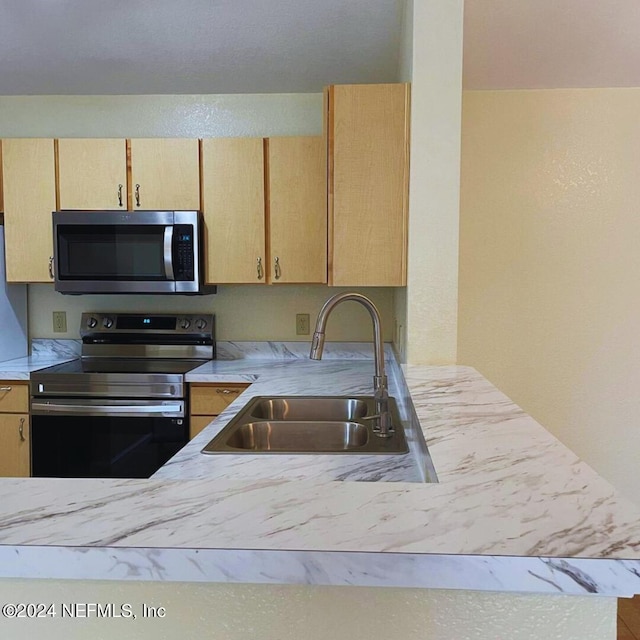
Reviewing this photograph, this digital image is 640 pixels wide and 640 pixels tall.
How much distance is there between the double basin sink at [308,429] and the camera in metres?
1.34

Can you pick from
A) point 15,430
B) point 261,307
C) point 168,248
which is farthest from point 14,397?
point 261,307

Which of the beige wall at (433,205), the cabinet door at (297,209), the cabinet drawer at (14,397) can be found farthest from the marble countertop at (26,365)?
the beige wall at (433,205)

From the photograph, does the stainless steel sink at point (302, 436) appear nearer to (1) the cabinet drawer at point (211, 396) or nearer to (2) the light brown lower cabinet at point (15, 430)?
(1) the cabinet drawer at point (211, 396)

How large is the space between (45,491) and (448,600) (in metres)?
0.52

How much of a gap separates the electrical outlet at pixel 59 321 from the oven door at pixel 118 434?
730 mm

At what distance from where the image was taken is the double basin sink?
134 centimetres

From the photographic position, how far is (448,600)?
24.1 inches

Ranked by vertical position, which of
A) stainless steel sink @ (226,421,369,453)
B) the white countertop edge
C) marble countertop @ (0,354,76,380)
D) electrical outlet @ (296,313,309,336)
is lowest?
stainless steel sink @ (226,421,369,453)

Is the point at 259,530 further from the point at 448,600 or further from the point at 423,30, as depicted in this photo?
the point at 423,30

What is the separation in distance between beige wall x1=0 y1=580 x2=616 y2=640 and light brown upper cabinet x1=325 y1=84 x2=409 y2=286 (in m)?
1.43

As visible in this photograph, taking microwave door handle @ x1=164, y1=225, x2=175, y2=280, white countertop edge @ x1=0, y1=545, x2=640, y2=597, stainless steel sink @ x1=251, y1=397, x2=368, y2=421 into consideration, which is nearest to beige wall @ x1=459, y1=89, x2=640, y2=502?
stainless steel sink @ x1=251, y1=397, x2=368, y2=421

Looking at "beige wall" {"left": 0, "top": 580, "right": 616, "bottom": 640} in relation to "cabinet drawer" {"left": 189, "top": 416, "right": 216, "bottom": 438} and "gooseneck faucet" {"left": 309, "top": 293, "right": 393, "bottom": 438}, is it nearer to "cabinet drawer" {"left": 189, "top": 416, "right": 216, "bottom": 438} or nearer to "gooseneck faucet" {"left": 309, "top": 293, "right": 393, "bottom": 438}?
"gooseneck faucet" {"left": 309, "top": 293, "right": 393, "bottom": 438}

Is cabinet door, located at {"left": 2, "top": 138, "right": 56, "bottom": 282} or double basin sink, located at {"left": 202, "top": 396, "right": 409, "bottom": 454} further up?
cabinet door, located at {"left": 2, "top": 138, "right": 56, "bottom": 282}

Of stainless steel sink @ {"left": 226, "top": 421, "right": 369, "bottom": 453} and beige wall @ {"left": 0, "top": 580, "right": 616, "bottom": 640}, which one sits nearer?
beige wall @ {"left": 0, "top": 580, "right": 616, "bottom": 640}
